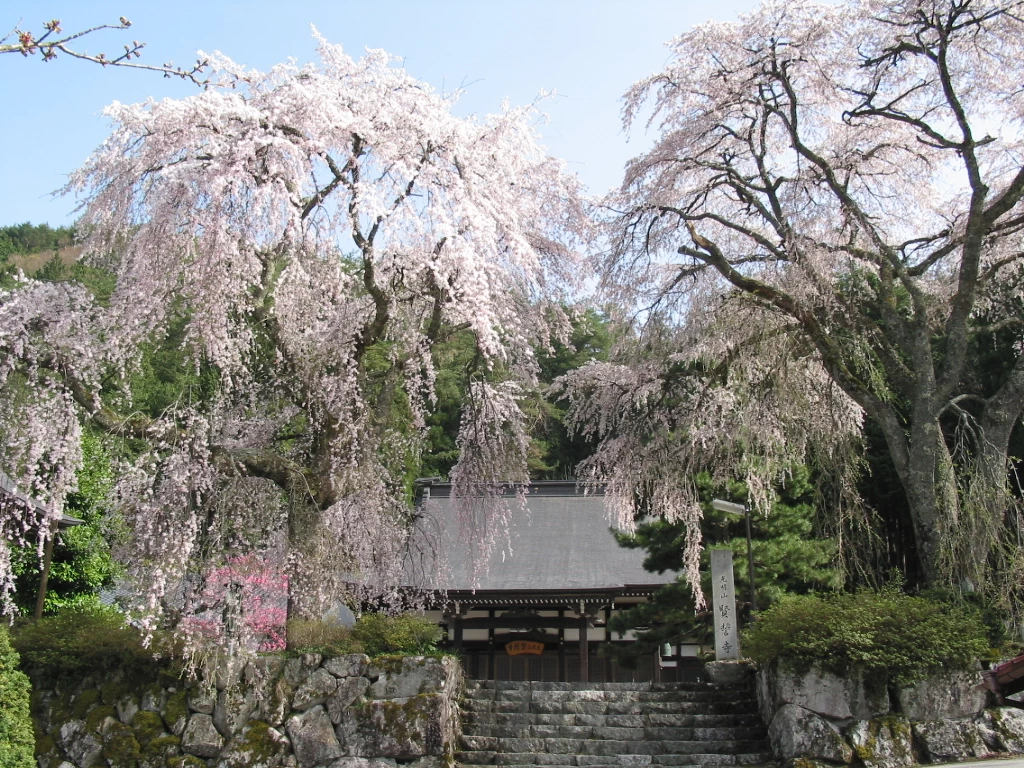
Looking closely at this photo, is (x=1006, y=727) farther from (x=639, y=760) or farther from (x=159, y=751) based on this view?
(x=159, y=751)

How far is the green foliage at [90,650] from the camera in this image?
26.7 feet

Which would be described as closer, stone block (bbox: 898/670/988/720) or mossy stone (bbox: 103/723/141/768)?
stone block (bbox: 898/670/988/720)

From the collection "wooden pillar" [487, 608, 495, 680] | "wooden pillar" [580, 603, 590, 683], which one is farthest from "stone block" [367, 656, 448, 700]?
"wooden pillar" [487, 608, 495, 680]

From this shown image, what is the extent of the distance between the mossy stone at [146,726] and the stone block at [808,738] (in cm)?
555

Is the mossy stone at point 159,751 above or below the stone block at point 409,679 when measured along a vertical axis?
below

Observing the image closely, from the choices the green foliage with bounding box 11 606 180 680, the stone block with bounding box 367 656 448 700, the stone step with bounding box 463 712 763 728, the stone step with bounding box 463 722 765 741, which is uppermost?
the green foliage with bounding box 11 606 180 680

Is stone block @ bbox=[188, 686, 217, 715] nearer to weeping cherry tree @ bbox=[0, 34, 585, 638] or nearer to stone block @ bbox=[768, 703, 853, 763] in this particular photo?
weeping cherry tree @ bbox=[0, 34, 585, 638]

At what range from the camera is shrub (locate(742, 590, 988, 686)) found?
24.7 feet

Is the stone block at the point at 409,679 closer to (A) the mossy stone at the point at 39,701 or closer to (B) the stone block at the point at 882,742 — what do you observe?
(A) the mossy stone at the point at 39,701

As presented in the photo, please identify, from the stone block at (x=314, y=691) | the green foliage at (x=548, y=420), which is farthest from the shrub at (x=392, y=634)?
the green foliage at (x=548, y=420)

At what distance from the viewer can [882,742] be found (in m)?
7.45

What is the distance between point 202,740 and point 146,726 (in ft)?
1.80

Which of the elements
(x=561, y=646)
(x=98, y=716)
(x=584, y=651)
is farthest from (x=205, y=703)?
(x=561, y=646)

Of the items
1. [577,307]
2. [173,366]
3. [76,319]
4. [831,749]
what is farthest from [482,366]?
[173,366]
